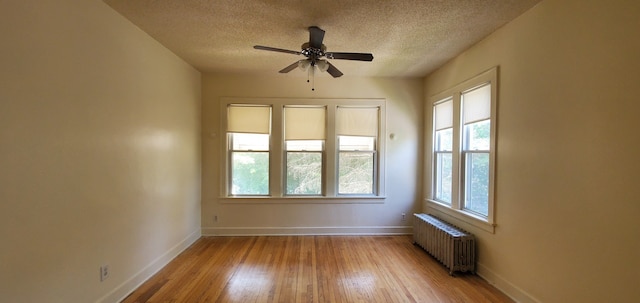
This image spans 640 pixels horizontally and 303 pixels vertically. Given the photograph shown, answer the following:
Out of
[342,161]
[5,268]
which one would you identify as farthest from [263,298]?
[342,161]

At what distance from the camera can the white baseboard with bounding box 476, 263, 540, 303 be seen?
244cm

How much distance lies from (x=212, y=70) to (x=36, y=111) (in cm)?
277

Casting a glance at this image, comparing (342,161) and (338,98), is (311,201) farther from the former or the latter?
(338,98)

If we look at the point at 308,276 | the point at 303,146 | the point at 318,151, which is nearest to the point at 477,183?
the point at 308,276

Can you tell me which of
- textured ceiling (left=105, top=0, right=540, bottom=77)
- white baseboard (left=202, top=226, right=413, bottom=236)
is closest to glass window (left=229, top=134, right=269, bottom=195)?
white baseboard (left=202, top=226, right=413, bottom=236)

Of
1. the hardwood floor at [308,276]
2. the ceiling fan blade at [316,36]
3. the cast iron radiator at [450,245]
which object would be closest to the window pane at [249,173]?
the hardwood floor at [308,276]

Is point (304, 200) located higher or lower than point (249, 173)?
lower

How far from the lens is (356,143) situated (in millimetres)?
4684

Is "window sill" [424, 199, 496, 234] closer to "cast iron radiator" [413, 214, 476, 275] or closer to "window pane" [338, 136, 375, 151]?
"cast iron radiator" [413, 214, 476, 275]

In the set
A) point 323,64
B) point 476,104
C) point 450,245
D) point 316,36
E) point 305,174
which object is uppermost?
point 316,36

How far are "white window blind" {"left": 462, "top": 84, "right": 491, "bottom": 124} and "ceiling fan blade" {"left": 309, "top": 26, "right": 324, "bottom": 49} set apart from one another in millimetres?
2001

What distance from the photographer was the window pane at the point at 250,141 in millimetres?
4598

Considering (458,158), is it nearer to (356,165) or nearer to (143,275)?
(356,165)

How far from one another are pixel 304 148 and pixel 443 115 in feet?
7.63
